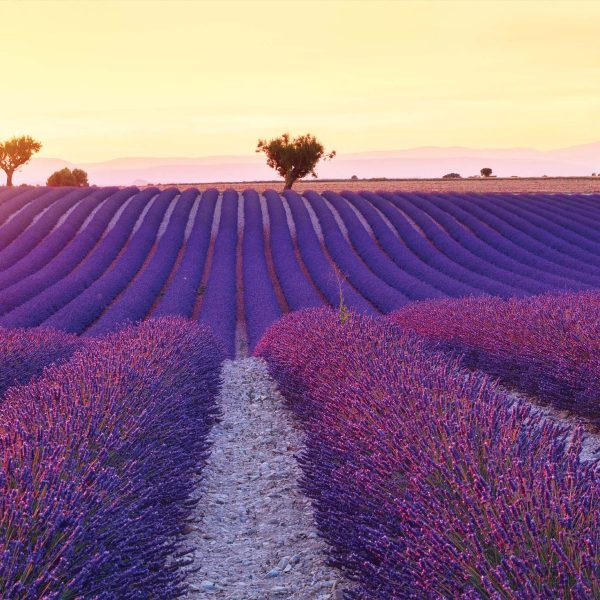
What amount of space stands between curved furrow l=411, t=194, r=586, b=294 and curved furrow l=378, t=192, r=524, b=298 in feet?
1.31

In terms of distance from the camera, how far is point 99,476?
3.33 m

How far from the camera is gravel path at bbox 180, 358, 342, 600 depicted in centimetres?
436

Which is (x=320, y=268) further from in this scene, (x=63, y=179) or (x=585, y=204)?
(x=63, y=179)

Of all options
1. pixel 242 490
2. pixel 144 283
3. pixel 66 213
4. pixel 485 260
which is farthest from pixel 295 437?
pixel 66 213

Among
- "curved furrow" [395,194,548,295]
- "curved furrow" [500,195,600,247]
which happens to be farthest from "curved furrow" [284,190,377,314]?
"curved furrow" [500,195,600,247]

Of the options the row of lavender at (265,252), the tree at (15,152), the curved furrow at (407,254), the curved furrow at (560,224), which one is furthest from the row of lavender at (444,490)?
the tree at (15,152)

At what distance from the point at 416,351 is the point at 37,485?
426 cm

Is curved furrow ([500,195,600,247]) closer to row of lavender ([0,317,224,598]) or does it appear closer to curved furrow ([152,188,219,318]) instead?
curved furrow ([152,188,219,318])

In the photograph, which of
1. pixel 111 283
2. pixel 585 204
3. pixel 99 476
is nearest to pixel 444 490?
pixel 99 476

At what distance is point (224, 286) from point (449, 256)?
25.4 feet

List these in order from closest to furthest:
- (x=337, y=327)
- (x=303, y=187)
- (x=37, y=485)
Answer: (x=37, y=485) < (x=337, y=327) < (x=303, y=187)

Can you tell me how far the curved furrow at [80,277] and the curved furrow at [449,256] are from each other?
10.00 m

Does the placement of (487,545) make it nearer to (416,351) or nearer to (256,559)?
(256,559)

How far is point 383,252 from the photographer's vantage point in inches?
911
